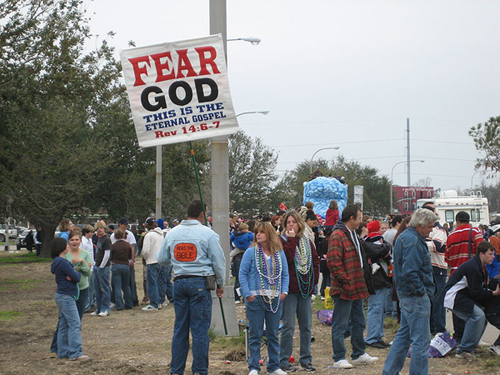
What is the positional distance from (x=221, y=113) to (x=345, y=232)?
216cm

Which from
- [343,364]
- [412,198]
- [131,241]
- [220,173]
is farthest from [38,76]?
[412,198]

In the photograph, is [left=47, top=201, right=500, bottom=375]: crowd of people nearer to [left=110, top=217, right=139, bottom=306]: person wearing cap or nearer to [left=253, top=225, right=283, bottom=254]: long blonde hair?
[left=253, top=225, right=283, bottom=254]: long blonde hair

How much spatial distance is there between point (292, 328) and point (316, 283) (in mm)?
792

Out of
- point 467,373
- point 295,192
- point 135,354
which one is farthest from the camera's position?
point 295,192

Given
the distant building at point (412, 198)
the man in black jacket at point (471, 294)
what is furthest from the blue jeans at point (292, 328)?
A: the distant building at point (412, 198)

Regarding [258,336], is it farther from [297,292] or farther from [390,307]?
[390,307]

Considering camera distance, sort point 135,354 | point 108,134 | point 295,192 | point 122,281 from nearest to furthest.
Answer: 1. point 135,354
2. point 122,281
3. point 108,134
4. point 295,192

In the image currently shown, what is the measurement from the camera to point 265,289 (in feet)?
26.3

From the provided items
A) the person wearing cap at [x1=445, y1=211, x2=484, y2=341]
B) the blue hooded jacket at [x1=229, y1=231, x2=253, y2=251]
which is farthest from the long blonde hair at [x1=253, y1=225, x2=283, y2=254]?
the blue hooded jacket at [x1=229, y1=231, x2=253, y2=251]

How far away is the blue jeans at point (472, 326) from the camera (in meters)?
8.73

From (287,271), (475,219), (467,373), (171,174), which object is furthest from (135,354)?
(171,174)

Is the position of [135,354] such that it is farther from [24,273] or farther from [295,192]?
[295,192]

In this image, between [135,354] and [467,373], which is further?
[135,354]

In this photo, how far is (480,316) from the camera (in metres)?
8.73
